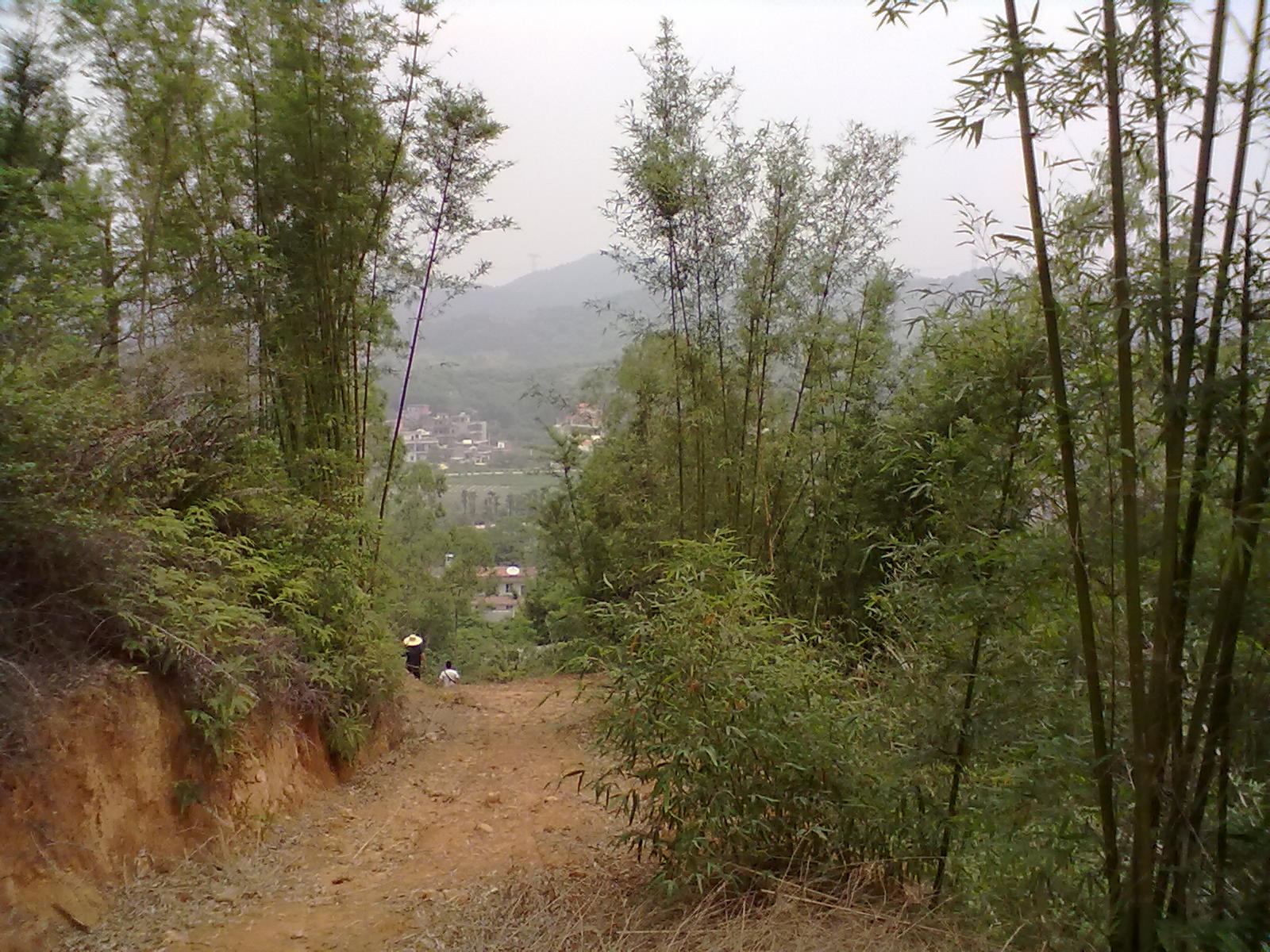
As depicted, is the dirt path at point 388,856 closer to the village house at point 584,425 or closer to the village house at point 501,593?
the village house at point 584,425

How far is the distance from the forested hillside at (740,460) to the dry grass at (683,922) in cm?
9

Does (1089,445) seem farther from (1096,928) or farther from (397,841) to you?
(397,841)

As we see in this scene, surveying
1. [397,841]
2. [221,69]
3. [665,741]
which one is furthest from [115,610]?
[221,69]

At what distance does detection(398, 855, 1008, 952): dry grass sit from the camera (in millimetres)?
1889

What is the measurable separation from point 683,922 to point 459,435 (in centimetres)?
783

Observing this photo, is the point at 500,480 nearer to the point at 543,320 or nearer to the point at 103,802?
the point at 543,320

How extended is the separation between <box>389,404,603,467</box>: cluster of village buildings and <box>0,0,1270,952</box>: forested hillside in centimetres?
18

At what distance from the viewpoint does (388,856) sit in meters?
3.37

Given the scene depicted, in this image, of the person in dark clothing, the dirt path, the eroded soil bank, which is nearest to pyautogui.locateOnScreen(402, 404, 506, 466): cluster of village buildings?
the person in dark clothing

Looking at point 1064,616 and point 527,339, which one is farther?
point 527,339

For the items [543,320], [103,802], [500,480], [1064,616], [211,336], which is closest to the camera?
[1064,616]

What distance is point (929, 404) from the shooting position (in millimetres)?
3133

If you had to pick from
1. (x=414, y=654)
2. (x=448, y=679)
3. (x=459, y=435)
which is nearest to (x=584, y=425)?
(x=414, y=654)

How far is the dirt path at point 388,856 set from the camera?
2506 mm
